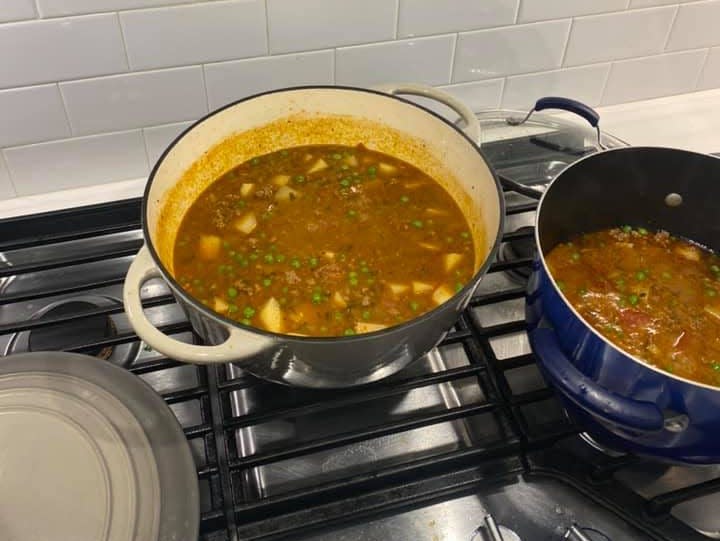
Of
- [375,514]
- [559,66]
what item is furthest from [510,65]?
[375,514]

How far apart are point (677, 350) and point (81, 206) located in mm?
1083

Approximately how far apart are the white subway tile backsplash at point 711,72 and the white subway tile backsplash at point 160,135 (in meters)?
1.19

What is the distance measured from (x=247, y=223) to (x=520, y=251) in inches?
20.7

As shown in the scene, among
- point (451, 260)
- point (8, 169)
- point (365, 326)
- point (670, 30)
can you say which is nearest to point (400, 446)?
point (365, 326)

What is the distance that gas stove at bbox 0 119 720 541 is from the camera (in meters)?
0.94

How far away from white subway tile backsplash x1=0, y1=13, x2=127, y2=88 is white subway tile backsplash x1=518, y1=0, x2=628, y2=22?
780mm

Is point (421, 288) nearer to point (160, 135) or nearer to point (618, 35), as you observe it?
point (160, 135)

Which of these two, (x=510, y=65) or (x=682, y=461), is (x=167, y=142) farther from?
(x=682, y=461)

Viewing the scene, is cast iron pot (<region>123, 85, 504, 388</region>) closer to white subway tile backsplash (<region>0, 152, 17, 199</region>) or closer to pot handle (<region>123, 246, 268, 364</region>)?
pot handle (<region>123, 246, 268, 364</region>)

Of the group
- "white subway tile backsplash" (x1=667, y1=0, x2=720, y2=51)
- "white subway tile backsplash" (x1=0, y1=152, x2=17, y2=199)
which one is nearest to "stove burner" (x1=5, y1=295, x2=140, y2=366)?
"white subway tile backsplash" (x1=0, y1=152, x2=17, y2=199)

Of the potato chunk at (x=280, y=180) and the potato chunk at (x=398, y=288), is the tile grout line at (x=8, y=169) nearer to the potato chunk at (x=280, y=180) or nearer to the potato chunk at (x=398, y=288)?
the potato chunk at (x=280, y=180)

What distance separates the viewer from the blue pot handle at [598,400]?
2.65ft

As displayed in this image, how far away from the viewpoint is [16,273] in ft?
3.89

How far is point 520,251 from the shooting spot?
131 cm
